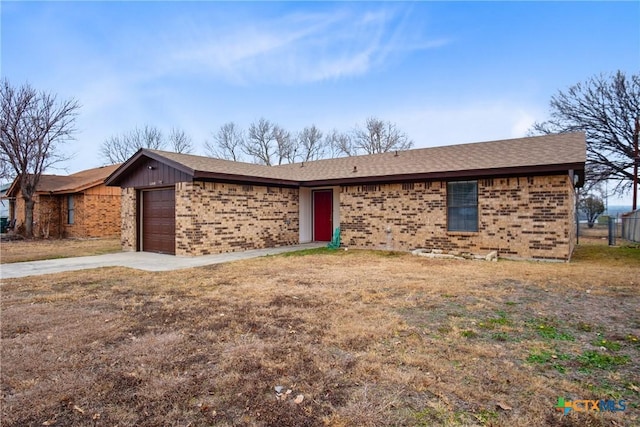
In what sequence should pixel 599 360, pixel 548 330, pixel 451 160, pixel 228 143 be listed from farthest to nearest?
pixel 228 143
pixel 451 160
pixel 548 330
pixel 599 360

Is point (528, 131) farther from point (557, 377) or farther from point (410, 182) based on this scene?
point (557, 377)

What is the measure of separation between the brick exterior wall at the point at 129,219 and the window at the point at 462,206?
11002 millimetres

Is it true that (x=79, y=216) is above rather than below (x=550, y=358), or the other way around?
above

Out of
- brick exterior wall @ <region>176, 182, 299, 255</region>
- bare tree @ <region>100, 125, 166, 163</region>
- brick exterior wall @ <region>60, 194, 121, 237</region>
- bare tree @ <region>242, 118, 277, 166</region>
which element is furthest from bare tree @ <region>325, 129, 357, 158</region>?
brick exterior wall @ <region>176, 182, 299, 255</region>

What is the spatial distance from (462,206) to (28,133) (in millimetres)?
21670

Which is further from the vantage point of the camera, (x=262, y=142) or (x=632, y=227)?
(x=262, y=142)

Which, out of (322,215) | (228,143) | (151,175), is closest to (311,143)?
(228,143)

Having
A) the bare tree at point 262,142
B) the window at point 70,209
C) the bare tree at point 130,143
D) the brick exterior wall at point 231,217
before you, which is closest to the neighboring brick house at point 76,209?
the window at point 70,209

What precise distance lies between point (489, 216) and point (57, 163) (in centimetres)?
2357

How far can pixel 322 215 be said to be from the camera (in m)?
15.2

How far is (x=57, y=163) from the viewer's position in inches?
837

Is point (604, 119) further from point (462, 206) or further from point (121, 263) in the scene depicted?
point (121, 263)

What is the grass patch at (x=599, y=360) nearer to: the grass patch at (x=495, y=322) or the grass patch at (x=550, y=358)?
the grass patch at (x=550, y=358)

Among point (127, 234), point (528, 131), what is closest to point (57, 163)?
point (127, 234)
